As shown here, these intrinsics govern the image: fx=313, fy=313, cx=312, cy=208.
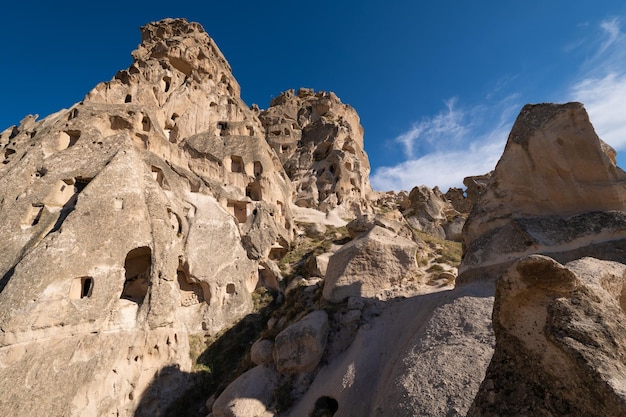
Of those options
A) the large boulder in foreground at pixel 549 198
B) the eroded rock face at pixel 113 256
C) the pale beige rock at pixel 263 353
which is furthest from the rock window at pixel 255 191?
the large boulder in foreground at pixel 549 198

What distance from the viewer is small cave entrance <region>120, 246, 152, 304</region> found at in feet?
33.1

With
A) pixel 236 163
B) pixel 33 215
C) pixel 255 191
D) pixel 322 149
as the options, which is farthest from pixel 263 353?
pixel 322 149

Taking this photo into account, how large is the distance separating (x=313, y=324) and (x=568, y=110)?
21.3ft

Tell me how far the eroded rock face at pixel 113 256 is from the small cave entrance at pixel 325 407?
555cm

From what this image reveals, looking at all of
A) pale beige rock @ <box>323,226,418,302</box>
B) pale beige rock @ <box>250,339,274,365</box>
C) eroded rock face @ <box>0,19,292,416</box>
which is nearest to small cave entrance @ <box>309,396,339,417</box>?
pale beige rock @ <box>250,339,274,365</box>

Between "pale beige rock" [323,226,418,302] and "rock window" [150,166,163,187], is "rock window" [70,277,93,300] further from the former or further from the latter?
"pale beige rock" [323,226,418,302]

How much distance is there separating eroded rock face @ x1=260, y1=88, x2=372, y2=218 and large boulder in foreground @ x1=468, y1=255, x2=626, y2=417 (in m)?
23.5

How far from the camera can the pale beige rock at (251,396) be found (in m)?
5.85

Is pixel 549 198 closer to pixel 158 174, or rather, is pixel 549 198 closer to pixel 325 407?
pixel 325 407

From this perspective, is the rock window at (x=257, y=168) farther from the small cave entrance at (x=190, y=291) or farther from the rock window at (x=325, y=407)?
the rock window at (x=325, y=407)

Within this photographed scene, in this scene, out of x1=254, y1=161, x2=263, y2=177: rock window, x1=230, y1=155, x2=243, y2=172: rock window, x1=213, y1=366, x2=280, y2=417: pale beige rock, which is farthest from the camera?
x1=254, y1=161, x2=263, y2=177: rock window

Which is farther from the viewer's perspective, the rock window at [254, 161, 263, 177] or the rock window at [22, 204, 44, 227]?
the rock window at [254, 161, 263, 177]

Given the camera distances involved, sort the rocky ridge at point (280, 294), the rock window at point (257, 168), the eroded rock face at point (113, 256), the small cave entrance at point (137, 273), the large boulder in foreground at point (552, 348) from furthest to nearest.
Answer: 1. the rock window at point (257, 168)
2. the small cave entrance at point (137, 273)
3. the eroded rock face at point (113, 256)
4. the rocky ridge at point (280, 294)
5. the large boulder in foreground at point (552, 348)

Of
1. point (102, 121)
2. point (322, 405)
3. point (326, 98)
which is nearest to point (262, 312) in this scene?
point (322, 405)
